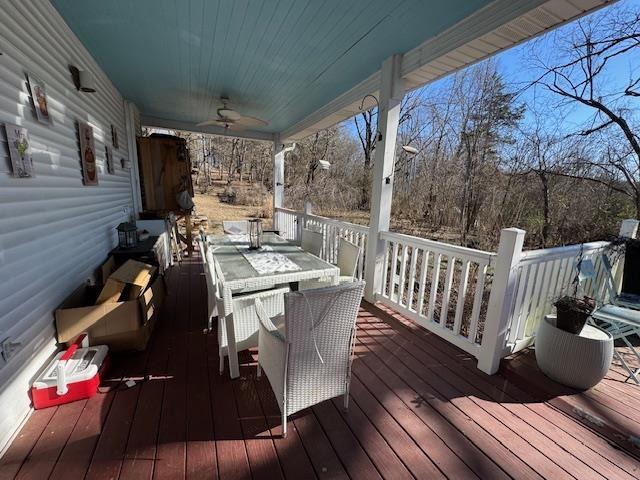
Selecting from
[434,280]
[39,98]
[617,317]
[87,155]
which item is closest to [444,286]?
[434,280]

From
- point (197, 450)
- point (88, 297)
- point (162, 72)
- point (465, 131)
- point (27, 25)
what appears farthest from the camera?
point (465, 131)

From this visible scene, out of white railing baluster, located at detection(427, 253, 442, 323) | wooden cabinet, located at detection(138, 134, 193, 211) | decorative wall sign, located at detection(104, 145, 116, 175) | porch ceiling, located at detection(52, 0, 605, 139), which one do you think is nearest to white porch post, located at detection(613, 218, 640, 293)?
white railing baluster, located at detection(427, 253, 442, 323)

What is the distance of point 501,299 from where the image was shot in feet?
6.70

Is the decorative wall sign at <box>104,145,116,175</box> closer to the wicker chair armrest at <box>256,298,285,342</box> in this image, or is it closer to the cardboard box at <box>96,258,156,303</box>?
the cardboard box at <box>96,258,156,303</box>

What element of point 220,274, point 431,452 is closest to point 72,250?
point 220,274

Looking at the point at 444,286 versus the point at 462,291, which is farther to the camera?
the point at 444,286

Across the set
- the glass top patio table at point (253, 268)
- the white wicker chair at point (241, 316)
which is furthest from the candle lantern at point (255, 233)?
the white wicker chair at point (241, 316)

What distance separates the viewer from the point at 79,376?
5.83 feet

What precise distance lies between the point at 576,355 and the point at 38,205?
12.8ft

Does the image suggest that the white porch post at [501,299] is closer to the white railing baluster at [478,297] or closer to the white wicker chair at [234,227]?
the white railing baluster at [478,297]

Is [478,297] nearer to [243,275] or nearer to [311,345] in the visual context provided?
[311,345]

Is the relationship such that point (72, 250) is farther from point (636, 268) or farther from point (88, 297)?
point (636, 268)

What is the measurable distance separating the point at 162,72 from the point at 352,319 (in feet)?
12.9

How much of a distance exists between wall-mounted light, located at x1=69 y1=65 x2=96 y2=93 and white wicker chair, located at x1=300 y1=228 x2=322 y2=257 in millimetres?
2613
